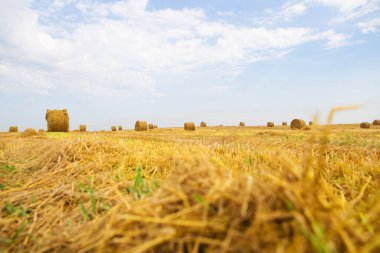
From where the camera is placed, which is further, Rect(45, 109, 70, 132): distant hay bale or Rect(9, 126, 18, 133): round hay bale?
Rect(9, 126, 18, 133): round hay bale

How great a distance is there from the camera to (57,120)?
18203mm

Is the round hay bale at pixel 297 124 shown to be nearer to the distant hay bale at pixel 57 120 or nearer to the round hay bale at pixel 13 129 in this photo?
the distant hay bale at pixel 57 120

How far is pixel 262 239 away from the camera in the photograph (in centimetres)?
102

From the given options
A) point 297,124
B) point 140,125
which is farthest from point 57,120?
point 297,124

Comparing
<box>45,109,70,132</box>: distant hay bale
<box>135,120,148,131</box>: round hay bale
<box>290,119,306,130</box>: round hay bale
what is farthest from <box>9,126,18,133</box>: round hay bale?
<box>290,119,306,130</box>: round hay bale

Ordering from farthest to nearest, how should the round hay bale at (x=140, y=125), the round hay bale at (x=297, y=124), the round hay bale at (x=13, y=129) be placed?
the round hay bale at (x=13, y=129) → the round hay bale at (x=140, y=125) → the round hay bale at (x=297, y=124)

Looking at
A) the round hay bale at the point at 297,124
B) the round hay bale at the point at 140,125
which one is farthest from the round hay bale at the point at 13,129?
the round hay bale at the point at 297,124

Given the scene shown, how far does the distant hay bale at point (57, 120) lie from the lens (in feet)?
59.4

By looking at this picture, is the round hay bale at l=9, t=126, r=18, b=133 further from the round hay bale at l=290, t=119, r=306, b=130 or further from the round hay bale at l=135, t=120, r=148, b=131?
the round hay bale at l=290, t=119, r=306, b=130

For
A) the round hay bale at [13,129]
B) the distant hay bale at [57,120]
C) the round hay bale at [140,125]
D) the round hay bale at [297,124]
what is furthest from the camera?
the round hay bale at [13,129]

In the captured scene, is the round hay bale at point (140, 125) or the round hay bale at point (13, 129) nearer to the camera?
the round hay bale at point (140, 125)

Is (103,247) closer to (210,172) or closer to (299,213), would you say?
(210,172)

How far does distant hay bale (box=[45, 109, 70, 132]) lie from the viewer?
18094 mm

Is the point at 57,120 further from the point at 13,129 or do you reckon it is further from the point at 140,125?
the point at 13,129
